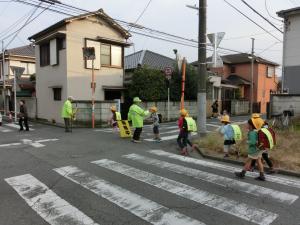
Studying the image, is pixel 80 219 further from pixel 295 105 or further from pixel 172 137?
pixel 295 105

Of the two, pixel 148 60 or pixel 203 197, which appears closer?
pixel 203 197

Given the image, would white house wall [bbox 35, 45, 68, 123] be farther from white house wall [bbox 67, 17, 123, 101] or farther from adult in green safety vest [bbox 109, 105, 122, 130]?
adult in green safety vest [bbox 109, 105, 122, 130]

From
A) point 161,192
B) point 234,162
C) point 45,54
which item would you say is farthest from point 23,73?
point 161,192

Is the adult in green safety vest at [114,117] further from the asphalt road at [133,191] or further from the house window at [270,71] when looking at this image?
the house window at [270,71]

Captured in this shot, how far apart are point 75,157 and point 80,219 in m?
4.48

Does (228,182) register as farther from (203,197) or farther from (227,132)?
(227,132)

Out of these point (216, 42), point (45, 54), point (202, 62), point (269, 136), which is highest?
point (45, 54)

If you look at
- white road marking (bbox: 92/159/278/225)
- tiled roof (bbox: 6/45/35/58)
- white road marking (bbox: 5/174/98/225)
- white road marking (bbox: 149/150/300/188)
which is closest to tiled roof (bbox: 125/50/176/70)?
tiled roof (bbox: 6/45/35/58)

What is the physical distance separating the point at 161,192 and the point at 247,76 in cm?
3443

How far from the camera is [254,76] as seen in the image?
120 feet

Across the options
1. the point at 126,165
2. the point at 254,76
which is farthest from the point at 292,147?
the point at 254,76

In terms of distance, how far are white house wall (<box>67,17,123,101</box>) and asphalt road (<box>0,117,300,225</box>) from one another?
8911mm

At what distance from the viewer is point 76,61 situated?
18.0 metres

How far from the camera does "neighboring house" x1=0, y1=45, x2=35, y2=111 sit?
26344 mm
